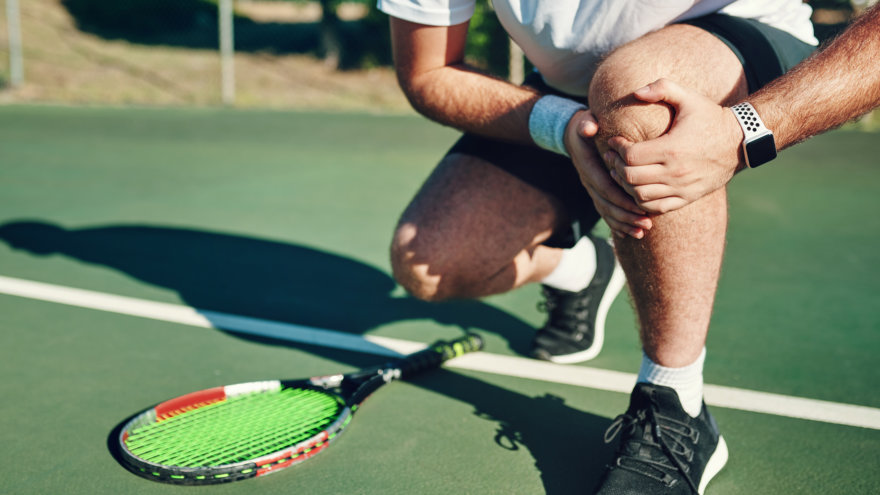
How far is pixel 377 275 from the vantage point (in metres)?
3.71

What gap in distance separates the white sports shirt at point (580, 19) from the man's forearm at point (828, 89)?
0.51m

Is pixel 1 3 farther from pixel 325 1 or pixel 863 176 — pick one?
A: pixel 863 176

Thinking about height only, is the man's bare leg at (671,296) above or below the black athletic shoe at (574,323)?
above

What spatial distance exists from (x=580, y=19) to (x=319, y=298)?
1.69 m

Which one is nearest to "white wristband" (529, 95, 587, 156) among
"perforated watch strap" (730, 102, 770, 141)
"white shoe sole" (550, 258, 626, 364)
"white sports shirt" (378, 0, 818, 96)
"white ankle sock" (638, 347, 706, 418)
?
"white sports shirt" (378, 0, 818, 96)

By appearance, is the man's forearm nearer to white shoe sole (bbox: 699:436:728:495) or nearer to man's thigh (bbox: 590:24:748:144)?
man's thigh (bbox: 590:24:748:144)

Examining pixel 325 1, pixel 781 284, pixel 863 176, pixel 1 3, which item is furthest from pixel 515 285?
pixel 1 3

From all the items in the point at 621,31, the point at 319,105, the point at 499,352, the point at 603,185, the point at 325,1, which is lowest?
the point at 319,105

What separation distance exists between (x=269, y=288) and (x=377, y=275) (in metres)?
0.52

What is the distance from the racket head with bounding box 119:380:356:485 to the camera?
6.12 ft

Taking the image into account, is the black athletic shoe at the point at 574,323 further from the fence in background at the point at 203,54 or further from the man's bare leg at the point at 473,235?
the fence in background at the point at 203,54

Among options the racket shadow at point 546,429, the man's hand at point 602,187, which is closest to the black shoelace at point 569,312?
the racket shadow at point 546,429

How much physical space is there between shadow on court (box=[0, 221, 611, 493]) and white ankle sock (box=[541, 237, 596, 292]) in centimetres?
29

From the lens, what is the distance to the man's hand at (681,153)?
1618 mm
